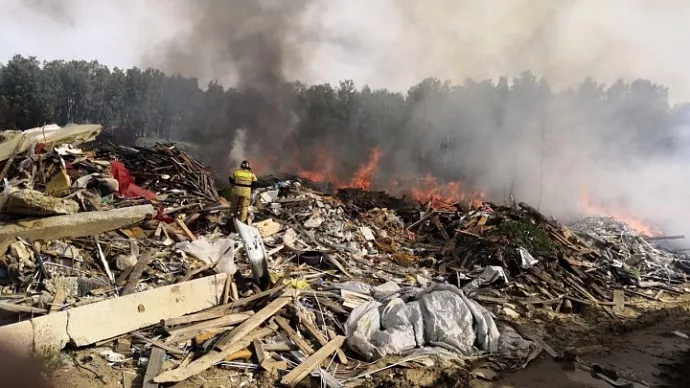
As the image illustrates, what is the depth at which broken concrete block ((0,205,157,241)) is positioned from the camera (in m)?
6.27

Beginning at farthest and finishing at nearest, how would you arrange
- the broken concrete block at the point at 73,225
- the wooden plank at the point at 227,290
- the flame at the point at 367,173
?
the flame at the point at 367,173 → the broken concrete block at the point at 73,225 → the wooden plank at the point at 227,290

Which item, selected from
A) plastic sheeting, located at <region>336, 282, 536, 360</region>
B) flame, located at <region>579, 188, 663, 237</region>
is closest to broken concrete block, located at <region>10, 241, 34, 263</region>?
plastic sheeting, located at <region>336, 282, 536, 360</region>

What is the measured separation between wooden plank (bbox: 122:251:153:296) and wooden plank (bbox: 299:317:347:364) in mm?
2316

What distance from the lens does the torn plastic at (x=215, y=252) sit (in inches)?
266

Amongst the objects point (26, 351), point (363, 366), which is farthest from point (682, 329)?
point (26, 351)

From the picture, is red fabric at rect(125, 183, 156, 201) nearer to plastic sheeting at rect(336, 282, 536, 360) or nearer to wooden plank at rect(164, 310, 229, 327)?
wooden plank at rect(164, 310, 229, 327)

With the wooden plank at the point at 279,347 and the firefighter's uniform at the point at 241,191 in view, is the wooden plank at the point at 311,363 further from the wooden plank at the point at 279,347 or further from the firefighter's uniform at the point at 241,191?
the firefighter's uniform at the point at 241,191

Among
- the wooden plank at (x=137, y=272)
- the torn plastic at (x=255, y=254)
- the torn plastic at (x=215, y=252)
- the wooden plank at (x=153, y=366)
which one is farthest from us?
the torn plastic at (x=215, y=252)

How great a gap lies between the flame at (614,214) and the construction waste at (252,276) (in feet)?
25.1

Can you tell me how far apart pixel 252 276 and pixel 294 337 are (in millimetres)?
1695

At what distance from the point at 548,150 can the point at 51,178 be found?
2429 cm

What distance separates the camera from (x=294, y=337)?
546 cm

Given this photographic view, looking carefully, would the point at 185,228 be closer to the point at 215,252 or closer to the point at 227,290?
the point at 215,252

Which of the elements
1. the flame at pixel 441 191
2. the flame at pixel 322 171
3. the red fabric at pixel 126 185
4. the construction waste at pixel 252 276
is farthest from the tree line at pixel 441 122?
the red fabric at pixel 126 185
